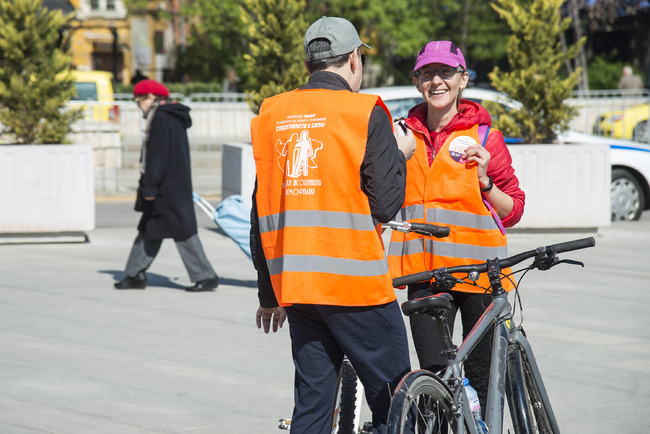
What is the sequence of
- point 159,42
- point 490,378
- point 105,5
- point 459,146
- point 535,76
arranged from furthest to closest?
point 159,42 < point 105,5 < point 535,76 < point 459,146 < point 490,378

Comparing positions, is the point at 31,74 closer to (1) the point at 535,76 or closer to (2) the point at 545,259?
(1) the point at 535,76

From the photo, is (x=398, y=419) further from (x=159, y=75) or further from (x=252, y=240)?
(x=159, y=75)

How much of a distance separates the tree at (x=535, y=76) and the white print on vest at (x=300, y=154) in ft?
30.0

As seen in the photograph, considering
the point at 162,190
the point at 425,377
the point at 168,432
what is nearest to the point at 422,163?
the point at 425,377

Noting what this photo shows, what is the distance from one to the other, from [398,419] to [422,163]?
1370 millimetres

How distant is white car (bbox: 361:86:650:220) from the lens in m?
13.0

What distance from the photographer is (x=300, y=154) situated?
3.18 metres

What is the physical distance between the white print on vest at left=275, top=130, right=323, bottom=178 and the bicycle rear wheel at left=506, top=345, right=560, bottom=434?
1.05m

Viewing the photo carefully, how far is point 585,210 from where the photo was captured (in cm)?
1197

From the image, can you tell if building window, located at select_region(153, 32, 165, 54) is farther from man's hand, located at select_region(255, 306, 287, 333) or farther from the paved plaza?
man's hand, located at select_region(255, 306, 287, 333)

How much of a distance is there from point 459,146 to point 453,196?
0.20 m

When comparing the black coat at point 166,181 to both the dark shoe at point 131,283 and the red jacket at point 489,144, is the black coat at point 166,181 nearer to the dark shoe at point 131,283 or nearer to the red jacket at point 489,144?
the dark shoe at point 131,283

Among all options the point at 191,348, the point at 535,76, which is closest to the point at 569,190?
the point at 535,76

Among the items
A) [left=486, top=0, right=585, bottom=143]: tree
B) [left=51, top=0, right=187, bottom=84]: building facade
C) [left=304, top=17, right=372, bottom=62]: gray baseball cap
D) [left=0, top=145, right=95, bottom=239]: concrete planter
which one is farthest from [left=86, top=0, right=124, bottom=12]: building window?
[left=304, top=17, right=372, bottom=62]: gray baseball cap
